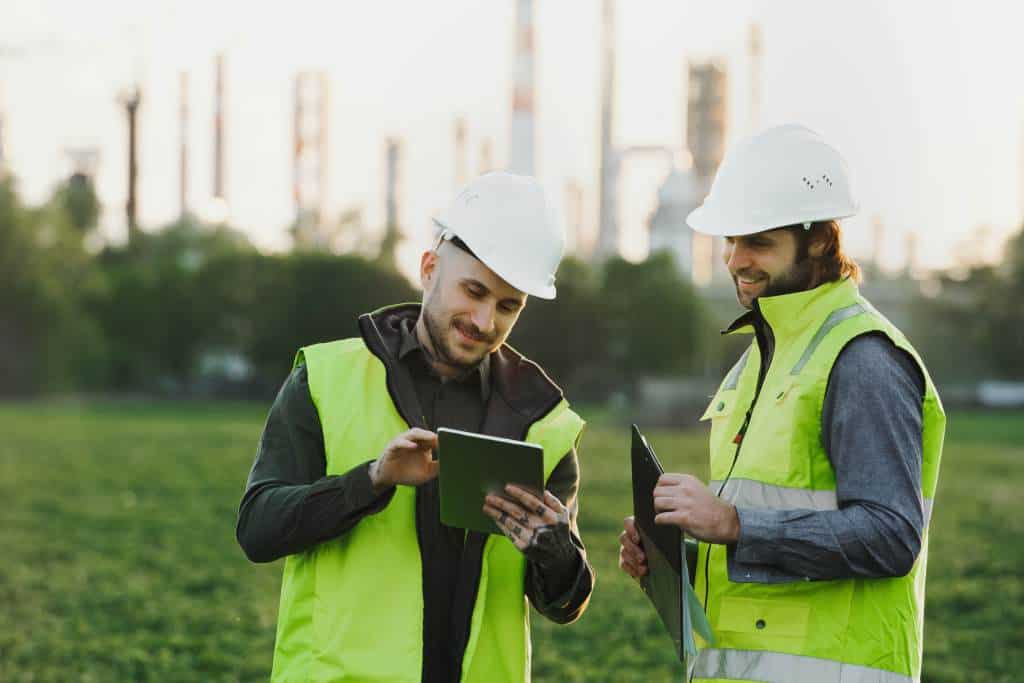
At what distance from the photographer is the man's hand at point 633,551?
3551 mm

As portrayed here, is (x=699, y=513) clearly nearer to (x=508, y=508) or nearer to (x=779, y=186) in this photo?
(x=508, y=508)

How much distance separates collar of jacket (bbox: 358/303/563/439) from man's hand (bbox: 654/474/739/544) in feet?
1.73

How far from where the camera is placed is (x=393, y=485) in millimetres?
3219

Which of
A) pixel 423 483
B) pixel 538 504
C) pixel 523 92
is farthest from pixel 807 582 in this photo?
pixel 523 92

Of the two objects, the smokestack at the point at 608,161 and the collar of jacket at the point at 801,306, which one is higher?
the smokestack at the point at 608,161

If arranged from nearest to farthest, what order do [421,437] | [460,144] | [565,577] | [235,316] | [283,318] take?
[421,437] < [565,577] < [283,318] < [235,316] < [460,144]

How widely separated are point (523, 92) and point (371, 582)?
58121mm

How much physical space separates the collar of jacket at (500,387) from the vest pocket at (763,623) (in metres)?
0.66

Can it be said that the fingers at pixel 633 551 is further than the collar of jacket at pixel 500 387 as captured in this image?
Yes

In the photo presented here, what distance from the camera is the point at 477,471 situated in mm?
3062

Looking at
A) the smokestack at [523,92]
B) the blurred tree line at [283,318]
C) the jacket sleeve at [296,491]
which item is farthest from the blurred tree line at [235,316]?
the jacket sleeve at [296,491]

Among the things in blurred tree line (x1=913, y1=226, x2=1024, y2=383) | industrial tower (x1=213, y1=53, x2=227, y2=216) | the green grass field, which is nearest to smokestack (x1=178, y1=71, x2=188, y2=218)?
industrial tower (x1=213, y1=53, x2=227, y2=216)

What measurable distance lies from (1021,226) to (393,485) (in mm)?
57705

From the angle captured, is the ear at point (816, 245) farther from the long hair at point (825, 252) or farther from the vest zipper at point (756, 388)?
the vest zipper at point (756, 388)
